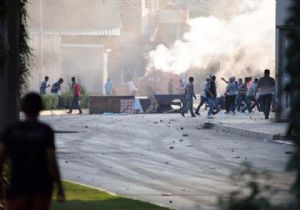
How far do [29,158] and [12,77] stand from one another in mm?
5953

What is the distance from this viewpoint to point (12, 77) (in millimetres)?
13047

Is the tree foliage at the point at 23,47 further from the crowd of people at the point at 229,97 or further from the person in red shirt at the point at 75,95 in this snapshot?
the person in red shirt at the point at 75,95

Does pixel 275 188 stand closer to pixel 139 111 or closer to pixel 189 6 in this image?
pixel 139 111

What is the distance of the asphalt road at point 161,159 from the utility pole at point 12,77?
1.95m

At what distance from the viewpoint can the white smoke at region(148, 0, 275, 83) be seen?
61.3 metres

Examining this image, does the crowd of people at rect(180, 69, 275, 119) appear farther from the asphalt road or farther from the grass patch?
the grass patch

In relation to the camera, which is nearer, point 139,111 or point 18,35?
point 18,35

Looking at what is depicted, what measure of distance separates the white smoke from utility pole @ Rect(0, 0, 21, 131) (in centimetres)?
4798

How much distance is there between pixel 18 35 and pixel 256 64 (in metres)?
49.7

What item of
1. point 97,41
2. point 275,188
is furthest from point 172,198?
point 97,41

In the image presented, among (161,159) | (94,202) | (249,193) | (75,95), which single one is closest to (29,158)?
(249,193)

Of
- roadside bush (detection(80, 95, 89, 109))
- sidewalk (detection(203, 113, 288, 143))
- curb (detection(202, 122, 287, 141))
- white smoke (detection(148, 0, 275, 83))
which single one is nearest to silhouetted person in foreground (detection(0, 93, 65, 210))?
curb (detection(202, 122, 287, 141))

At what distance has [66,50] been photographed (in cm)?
6031

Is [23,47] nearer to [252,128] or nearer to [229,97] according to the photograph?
[252,128]
